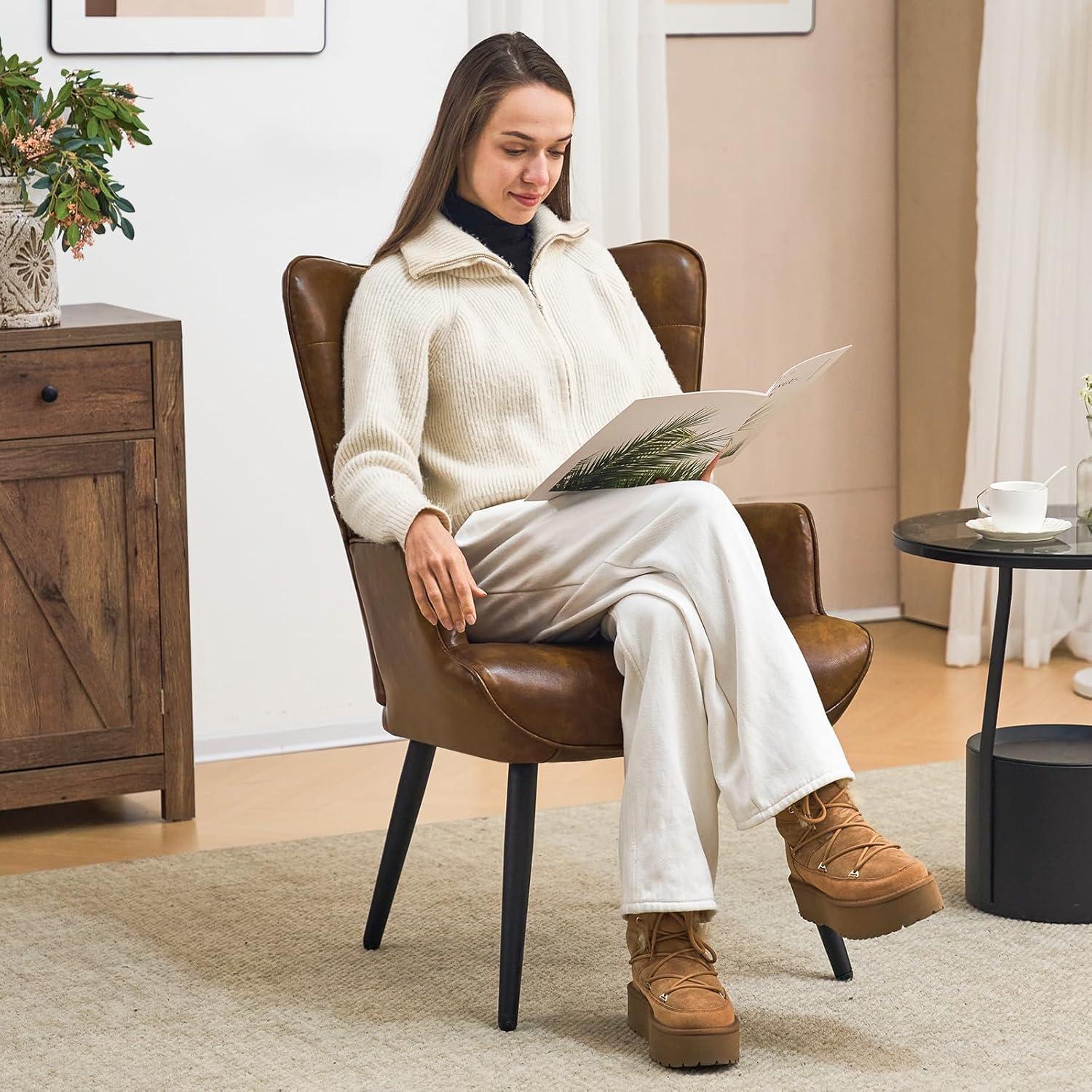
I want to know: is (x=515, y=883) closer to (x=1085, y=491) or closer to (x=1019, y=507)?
(x=1019, y=507)

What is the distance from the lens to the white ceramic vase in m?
3.01

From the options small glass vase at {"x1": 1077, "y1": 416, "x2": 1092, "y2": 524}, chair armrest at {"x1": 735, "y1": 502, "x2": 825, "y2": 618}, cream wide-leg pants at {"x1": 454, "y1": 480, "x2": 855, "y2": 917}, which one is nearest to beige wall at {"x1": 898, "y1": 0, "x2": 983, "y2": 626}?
small glass vase at {"x1": 1077, "y1": 416, "x2": 1092, "y2": 524}

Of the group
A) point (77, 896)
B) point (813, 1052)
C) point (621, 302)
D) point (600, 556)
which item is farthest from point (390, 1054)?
point (621, 302)

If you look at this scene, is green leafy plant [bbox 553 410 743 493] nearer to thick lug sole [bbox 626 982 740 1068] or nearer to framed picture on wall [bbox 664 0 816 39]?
thick lug sole [bbox 626 982 740 1068]

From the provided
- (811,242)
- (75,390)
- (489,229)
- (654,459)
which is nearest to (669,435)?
(654,459)

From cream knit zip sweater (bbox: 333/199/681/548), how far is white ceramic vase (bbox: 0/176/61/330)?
0.84 meters

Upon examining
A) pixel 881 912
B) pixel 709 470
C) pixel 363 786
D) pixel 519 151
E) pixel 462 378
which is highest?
pixel 519 151

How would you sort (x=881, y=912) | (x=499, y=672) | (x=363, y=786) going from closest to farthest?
(x=881, y=912)
(x=499, y=672)
(x=363, y=786)

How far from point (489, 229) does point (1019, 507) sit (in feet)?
2.92

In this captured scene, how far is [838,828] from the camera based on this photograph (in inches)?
81.3

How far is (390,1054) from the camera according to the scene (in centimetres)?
212

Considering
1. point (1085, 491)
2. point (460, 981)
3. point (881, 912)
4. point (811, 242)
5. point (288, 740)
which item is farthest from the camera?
point (811, 242)

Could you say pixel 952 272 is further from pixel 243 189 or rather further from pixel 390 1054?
pixel 390 1054

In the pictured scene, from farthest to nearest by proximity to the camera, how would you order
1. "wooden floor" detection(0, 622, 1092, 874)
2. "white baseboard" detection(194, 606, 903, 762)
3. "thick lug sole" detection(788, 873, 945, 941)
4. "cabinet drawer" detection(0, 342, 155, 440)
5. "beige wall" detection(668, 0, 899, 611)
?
"beige wall" detection(668, 0, 899, 611), "white baseboard" detection(194, 606, 903, 762), "wooden floor" detection(0, 622, 1092, 874), "cabinet drawer" detection(0, 342, 155, 440), "thick lug sole" detection(788, 873, 945, 941)
